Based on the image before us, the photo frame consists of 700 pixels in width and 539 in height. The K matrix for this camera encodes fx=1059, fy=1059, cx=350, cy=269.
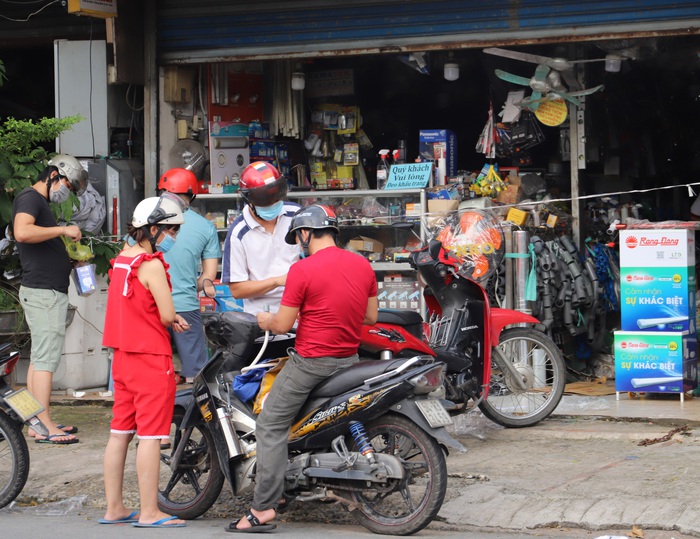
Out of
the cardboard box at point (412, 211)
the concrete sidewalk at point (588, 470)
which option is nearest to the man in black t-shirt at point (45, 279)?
the concrete sidewalk at point (588, 470)

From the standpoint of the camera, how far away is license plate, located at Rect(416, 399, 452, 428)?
17.5ft

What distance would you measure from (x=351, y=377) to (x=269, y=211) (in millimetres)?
1455

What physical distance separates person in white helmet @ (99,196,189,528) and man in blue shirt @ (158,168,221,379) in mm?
1964

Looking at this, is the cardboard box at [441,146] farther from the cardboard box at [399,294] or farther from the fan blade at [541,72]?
the cardboard box at [399,294]

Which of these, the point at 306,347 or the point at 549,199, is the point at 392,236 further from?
the point at 306,347

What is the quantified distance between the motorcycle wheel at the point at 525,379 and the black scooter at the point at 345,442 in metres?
1.96

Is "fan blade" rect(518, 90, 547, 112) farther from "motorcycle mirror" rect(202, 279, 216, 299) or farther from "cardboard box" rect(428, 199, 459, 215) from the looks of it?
"motorcycle mirror" rect(202, 279, 216, 299)

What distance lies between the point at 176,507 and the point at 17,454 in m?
1.05

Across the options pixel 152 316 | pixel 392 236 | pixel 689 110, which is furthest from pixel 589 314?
pixel 152 316

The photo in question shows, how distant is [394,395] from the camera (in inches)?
211

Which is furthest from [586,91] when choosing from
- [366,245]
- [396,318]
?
[396,318]

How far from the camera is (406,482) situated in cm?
536

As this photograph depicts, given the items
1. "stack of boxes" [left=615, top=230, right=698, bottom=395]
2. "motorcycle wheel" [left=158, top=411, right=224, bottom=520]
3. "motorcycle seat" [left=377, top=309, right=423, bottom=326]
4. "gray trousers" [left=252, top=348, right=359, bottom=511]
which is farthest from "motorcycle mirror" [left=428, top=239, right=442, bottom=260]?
"motorcycle wheel" [left=158, top=411, right=224, bottom=520]

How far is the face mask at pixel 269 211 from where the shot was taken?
650cm
